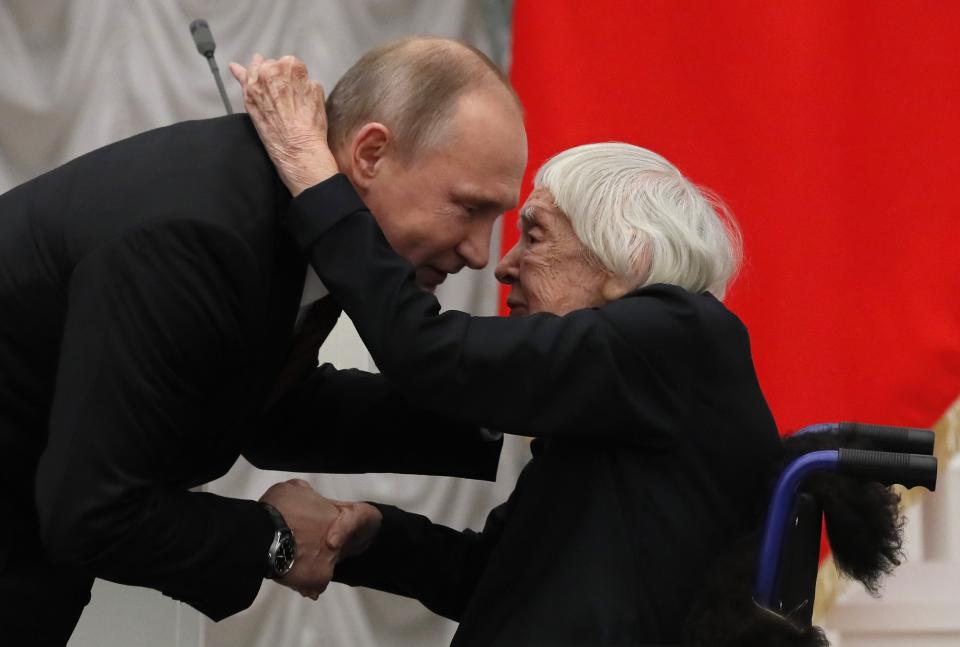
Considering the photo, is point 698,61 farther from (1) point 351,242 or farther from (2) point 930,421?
(1) point 351,242

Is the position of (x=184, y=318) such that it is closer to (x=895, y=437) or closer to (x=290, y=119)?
(x=290, y=119)

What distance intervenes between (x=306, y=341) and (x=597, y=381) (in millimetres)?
452

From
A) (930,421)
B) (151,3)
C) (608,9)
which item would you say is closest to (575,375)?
(930,421)

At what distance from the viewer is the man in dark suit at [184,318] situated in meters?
1.26

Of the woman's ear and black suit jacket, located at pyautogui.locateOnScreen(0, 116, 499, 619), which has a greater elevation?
the woman's ear

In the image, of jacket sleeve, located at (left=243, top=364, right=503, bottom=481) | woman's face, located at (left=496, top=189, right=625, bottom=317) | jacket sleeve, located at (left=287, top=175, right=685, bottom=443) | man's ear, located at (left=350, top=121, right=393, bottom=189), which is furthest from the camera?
jacket sleeve, located at (left=243, top=364, right=503, bottom=481)

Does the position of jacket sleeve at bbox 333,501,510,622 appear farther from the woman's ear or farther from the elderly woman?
the woman's ear

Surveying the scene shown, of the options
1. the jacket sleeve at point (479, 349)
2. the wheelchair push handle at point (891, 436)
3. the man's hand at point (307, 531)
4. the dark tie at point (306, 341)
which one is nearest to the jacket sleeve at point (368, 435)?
the dark tie at point (306, 341)

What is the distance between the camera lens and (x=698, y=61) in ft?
8.82

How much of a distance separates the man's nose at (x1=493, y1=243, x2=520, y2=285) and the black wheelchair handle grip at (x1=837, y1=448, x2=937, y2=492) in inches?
21.3

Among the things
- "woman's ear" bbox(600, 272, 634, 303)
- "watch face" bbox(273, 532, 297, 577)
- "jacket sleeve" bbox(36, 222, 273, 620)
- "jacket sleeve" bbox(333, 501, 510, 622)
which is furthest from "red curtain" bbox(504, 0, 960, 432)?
"jacket sleeve" bbox(36, 222, 273, 620)

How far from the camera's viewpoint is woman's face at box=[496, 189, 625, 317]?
5.22 ft

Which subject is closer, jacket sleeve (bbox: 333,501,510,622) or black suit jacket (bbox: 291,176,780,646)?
black suit jacket (bbox: 291,176,780,646)

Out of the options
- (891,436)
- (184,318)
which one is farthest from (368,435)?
(891,436)
